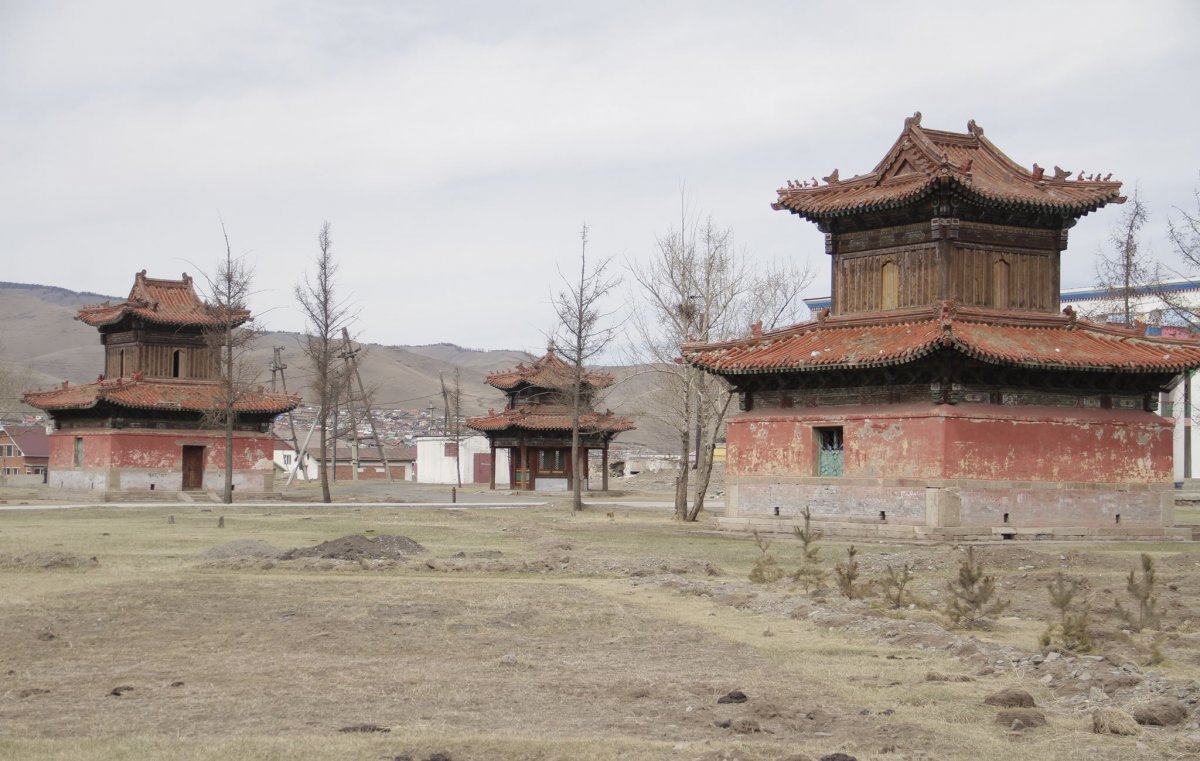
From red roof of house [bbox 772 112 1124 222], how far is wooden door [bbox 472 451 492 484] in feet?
197

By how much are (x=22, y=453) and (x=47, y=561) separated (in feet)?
293

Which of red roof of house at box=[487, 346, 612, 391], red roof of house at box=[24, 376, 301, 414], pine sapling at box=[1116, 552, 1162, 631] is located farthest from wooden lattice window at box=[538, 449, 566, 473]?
pine sapling at box=[1116, 552, 1162, 631]

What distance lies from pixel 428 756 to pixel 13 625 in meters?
8.83

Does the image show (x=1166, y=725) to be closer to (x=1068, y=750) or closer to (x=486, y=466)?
(x=1068, y=750)

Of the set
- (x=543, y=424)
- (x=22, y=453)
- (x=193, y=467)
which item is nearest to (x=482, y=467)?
(x=543, y=424)

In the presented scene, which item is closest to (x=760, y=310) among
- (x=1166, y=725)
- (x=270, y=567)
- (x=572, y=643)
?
(x=270, y=567)

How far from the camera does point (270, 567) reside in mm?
24016

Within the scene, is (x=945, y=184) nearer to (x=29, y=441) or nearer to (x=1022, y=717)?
(x=1022, y=717)

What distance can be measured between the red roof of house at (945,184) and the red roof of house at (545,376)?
104ft

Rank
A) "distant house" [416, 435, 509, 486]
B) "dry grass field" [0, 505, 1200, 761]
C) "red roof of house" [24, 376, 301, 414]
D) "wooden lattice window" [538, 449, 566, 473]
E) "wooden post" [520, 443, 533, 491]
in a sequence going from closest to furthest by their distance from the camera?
"dry grass field" [0, 505, 1200, 761]
"red roof of house" [24, 376, 301, 414]
"wooden post" [520, 443, 533, 491]
"wooden lattice window" [538, 449, 566, 473]
"distant house" [416, 435, 509, 486]

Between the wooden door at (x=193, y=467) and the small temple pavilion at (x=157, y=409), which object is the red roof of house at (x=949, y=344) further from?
the wooden door at (x=193, y=467)

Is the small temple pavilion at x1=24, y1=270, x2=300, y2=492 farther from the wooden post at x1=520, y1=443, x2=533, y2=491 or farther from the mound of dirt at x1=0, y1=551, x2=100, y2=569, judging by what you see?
the mound of dirt at x1=0, y1=551, x2=100, y2=569

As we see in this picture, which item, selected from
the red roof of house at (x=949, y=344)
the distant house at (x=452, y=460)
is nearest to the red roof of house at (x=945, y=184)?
the red roof of house at (x=949, y=344)

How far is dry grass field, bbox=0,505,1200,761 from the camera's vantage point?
10461 mm
